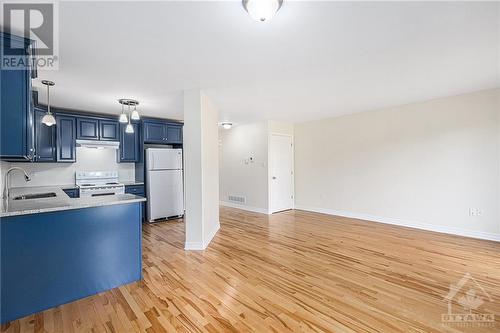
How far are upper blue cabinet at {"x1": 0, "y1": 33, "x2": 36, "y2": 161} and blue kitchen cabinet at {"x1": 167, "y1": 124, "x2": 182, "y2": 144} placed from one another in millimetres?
3650

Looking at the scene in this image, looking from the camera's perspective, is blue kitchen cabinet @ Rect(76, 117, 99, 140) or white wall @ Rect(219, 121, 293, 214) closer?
blue kitchen cabinet @ Rect(76, 117, 99, 140)

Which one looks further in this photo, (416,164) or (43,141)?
(416,164)

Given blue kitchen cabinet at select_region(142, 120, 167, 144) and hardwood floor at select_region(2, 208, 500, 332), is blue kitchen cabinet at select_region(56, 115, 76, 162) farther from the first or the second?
hardwood floor at select_region(2, 208, 500, 332)

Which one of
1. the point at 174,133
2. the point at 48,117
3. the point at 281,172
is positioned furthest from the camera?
the point at 281,172

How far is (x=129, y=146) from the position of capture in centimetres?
527

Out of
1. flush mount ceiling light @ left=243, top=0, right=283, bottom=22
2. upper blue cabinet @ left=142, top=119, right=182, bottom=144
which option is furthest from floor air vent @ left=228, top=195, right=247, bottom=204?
flush mount ceiling light @ left=243, top=0, right=283, bottom=22

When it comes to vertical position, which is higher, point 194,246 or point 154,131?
point 154,131

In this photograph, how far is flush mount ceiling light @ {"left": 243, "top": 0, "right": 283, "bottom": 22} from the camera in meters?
1.53

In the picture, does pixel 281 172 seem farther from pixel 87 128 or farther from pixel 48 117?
pixel 48 117

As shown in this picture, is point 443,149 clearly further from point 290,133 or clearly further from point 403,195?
point 290,133

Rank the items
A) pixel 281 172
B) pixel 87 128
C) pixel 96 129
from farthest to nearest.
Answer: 1. pixel 281 172
2. pixel 96 129
3. pixel 87 128

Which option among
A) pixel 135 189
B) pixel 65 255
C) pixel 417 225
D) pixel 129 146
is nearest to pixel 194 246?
pixel 65 255

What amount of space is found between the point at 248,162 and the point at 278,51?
14.0 feet

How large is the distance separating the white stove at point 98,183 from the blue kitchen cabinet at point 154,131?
1.09 meters
